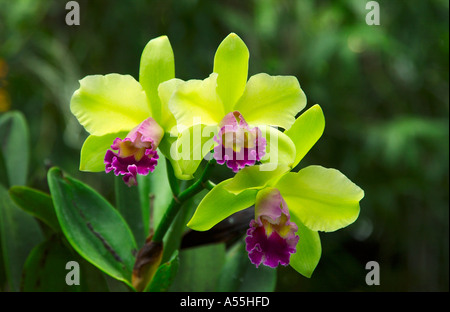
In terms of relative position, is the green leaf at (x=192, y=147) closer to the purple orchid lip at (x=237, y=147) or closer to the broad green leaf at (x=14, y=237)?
the purple orchid lip at (x=237, y=147)

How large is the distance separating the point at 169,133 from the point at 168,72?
0.06 m

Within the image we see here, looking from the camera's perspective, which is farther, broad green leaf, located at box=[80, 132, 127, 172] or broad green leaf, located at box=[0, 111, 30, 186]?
broad green leaf, located at box=[0, 111, 30, 186]

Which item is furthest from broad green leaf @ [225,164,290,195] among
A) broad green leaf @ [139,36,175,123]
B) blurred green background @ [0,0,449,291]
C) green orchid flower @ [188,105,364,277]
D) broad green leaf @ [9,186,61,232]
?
blurred green background @ [0,0,449,291]

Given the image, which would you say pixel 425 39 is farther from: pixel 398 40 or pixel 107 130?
pixel 107 130

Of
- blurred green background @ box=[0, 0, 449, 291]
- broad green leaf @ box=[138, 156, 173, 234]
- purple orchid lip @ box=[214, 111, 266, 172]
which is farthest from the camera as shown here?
blurred green background @ box=[0, 0, 449, 291]

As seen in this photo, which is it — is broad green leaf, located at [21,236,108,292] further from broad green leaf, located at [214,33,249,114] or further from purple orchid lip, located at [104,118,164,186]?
broad green leaf, located at [214,33,249,114]

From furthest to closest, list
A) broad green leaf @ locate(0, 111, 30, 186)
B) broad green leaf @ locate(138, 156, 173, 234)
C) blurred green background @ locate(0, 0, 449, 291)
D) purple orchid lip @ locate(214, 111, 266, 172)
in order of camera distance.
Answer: blurred green background @ locate(0, 0, 449, 291)
broad green leaf @ locate(0, 111, 30, 186)
broad green leaf @ locate(138, 156, 173, 234)
purple orchid lip @ locate(214, 111, 266, 172)

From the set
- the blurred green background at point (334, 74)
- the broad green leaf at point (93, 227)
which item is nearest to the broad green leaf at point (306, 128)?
the broad green leaf at point (93, 227)

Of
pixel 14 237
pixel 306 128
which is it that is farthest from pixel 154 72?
pixel 14 237

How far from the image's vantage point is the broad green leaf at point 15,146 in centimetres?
64

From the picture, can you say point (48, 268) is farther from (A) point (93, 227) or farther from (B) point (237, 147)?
(B) point (237, 147)

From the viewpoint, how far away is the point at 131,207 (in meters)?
0.57

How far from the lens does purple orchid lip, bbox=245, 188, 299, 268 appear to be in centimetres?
42

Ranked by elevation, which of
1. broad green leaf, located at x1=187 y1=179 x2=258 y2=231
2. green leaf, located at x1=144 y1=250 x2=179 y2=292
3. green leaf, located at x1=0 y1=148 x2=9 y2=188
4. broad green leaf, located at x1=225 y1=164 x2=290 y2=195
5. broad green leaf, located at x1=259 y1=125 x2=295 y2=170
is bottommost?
green leaf, located at x1=144 y1=250 x2=179 y2=292
